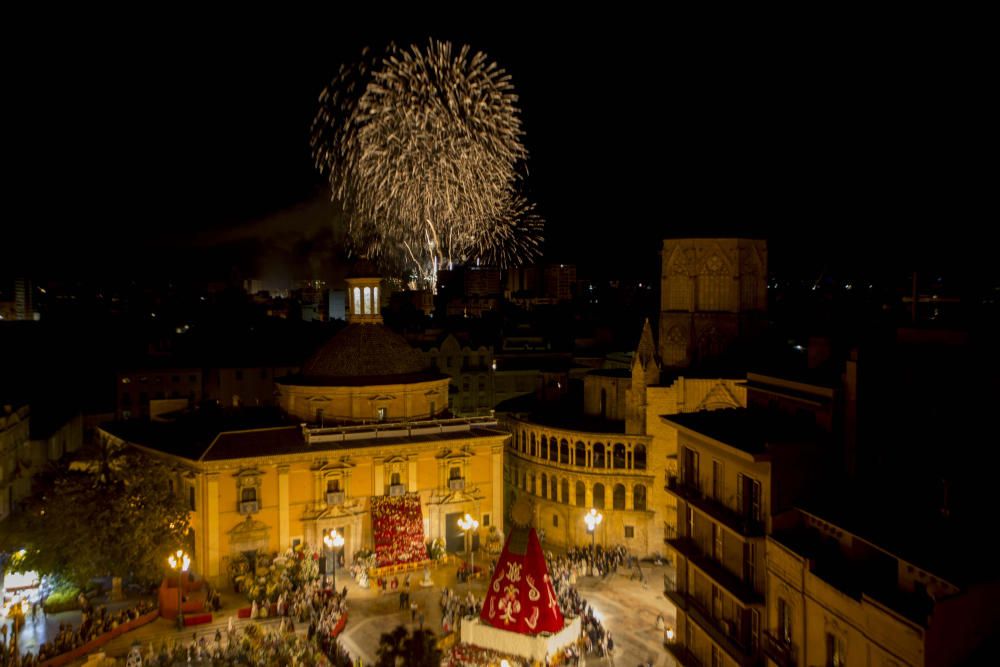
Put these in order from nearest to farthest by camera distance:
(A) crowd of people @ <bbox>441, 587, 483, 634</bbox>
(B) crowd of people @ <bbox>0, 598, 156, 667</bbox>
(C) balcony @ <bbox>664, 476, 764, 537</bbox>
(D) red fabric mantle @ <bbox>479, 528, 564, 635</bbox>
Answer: (C) balcony @ <bbox>664, 476, 764, 537</bbox>
(B) crowd of people @ <bbox>0, 598, 156, 667</bbox>
(D) red fabric mantle @ <bbox>479, 528, 564, 635</bbox>
(A) crowd of people @ <bbox>441, 587, 483, 634</bbox>

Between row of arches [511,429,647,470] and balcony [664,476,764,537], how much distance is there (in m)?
18.0

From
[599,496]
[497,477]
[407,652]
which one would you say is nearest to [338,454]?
[497,477]

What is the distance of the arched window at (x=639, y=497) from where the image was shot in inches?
1795

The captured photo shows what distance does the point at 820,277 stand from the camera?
A: 7831cm

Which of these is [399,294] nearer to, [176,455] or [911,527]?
[176,455]

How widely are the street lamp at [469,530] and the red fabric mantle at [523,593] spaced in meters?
9.13

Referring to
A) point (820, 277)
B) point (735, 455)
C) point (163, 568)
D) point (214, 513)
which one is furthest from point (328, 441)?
point (820, 277)

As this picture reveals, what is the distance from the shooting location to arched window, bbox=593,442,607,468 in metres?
46.1

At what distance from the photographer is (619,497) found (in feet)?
152

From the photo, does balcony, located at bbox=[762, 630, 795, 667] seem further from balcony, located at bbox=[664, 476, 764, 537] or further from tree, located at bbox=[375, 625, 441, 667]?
tree, located at bbox=[375, 625, 441, 667]

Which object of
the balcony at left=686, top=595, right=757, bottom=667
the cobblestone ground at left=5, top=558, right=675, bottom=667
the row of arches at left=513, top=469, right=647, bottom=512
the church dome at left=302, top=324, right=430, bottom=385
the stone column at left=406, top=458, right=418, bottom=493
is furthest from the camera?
the church dome at left=302, top=324, right=430, bottom=385

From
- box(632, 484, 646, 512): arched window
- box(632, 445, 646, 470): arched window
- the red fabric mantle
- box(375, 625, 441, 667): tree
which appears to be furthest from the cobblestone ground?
box(375, 625, 441, 667): tree

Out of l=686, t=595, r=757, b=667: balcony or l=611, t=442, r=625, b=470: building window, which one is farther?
l=611, t=442, r=625, b=470: building window

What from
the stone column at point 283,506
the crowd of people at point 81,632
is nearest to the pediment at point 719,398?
the stone column at point 283,506
